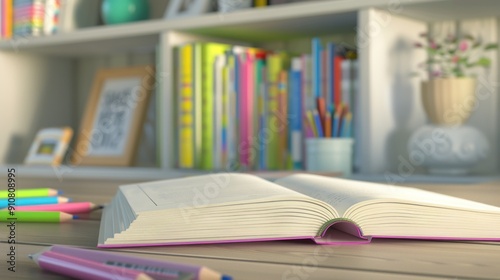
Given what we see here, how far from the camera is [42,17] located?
2.14 meters

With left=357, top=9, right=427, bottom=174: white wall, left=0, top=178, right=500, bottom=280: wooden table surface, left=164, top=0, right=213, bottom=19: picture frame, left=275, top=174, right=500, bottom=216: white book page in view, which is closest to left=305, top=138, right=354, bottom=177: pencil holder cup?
left=357, top=9, right=427, bottom=174: white wall

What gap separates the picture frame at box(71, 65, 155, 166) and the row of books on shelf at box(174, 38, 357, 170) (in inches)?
12.5

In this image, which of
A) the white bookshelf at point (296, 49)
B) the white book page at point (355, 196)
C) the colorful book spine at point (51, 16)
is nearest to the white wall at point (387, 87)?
the white bookshelf at point (296, 49)

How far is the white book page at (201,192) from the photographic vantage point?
2.01ft

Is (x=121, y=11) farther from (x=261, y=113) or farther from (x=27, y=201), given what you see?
(x=27, y=201)

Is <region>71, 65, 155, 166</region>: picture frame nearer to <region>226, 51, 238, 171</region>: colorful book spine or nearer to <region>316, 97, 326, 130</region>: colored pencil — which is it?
<region>226, 51, 238, 171</region>: colorful book spine

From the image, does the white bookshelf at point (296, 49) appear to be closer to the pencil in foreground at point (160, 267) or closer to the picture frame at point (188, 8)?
the picture frame at point (188, 8)

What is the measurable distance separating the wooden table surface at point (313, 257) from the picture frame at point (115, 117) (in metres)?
1.43

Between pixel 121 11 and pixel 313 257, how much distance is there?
1676 mm

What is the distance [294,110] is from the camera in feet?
5.71

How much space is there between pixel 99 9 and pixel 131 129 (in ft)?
1.43

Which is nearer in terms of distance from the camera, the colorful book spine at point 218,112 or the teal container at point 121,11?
the colorful book spine at point 218,112

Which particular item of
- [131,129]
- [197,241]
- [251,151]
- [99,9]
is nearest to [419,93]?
[251,151]

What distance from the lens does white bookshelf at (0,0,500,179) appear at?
153 cm
